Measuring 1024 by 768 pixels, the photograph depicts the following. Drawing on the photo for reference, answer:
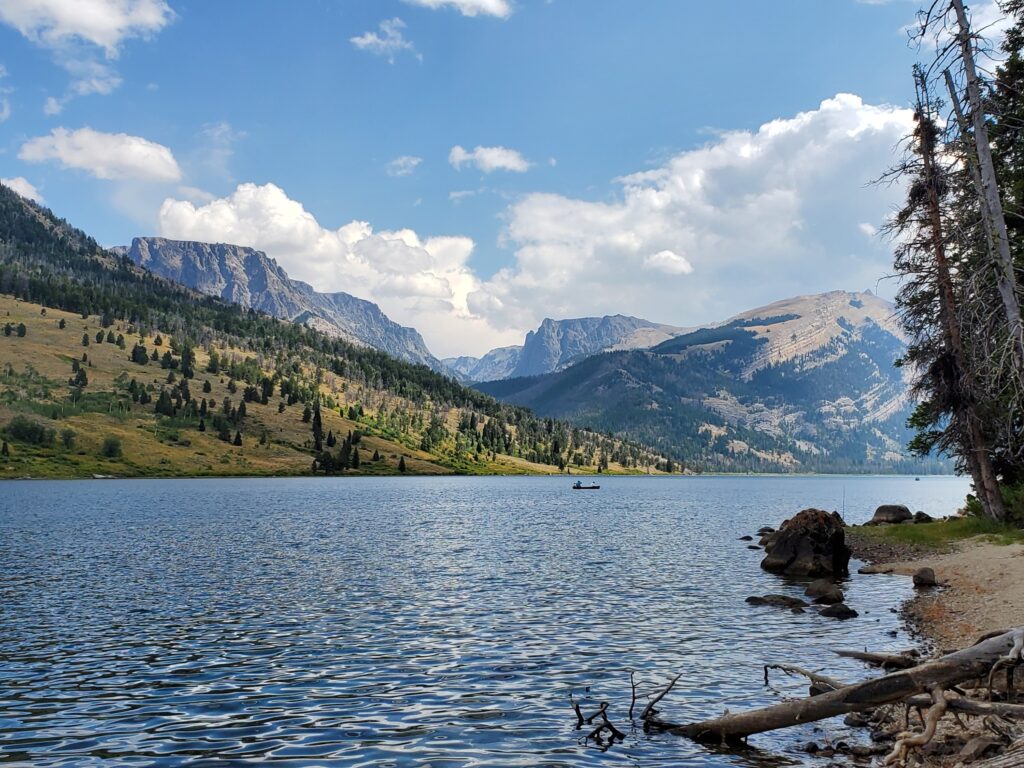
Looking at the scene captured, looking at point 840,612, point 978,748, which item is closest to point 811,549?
point 840,612

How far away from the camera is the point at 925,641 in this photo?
89.8ft

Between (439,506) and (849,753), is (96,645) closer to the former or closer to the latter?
(849,753)

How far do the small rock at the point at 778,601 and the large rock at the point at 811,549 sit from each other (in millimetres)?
11109

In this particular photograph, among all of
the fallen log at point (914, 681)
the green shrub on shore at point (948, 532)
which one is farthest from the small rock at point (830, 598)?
the fallen log at point (914, 681)

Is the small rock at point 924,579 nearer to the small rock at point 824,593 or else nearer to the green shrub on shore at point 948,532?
the small rock at point 824,593

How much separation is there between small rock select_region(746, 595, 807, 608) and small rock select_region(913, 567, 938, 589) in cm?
729

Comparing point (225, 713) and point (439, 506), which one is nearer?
point (225, 713)

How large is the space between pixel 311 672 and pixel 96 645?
10.4 m

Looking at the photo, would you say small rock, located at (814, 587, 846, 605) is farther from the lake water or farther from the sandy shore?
the sandy shore

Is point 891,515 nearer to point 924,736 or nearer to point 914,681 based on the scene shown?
point 914,681

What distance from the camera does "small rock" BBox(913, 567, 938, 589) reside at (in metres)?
39.9

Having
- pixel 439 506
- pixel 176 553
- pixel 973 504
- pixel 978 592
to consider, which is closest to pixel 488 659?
pixel 978 592

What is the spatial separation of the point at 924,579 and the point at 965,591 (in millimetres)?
3937

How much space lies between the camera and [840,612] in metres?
34.1
